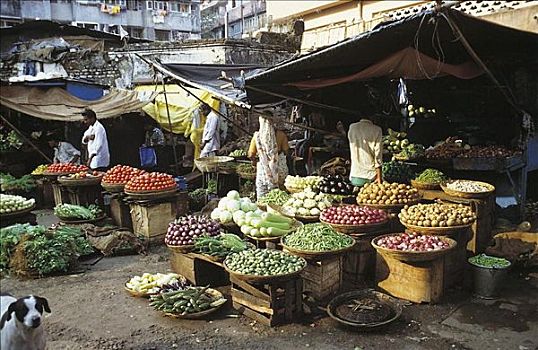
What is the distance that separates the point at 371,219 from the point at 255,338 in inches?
78.1

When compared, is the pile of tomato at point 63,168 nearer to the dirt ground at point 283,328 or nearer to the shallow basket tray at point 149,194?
the shallow basket tray at point 149,194

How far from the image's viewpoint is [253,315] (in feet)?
15.2

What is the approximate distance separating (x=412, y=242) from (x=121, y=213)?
4.70 metres

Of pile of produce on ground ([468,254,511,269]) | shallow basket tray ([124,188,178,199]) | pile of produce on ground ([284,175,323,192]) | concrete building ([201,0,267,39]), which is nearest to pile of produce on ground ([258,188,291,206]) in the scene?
pile of produce on ground ([284,175,323,192])

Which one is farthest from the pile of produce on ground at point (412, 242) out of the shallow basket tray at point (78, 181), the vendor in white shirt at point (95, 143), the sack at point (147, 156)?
the sack at point (147, 156)

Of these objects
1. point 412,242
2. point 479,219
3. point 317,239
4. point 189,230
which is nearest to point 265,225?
point 317,239

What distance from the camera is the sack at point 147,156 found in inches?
503

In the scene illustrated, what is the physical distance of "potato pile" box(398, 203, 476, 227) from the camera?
17.3ft

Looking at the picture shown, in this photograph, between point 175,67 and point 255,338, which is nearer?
point 255,338

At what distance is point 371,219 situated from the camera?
545 centimetres

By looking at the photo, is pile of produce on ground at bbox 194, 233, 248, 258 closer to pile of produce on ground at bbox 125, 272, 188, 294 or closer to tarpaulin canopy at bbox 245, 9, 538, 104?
pile of produce on ground at bbox 125, 272, 188, 294

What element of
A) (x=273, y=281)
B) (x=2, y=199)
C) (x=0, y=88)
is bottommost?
(x=273, y=281)

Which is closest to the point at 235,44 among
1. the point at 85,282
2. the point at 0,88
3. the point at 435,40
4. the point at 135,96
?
the point at 135,96

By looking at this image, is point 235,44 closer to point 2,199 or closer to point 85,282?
point 85,282
